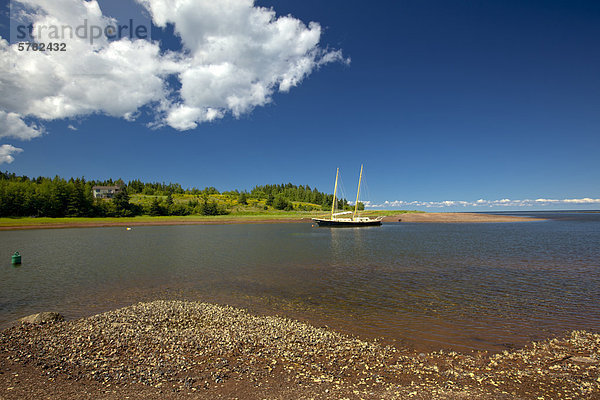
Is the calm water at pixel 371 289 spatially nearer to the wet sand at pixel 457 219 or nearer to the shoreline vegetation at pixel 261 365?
the shoreline vegetation at pixel 261 365

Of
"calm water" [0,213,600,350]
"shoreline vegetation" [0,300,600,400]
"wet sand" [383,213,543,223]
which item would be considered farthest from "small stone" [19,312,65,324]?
"wet sand" [383,213,543,223]

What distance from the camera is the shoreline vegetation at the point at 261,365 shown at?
9422mm

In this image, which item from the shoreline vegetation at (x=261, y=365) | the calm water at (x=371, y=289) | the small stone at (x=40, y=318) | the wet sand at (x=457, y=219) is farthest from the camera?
the wet sand at (x=457, y=219)

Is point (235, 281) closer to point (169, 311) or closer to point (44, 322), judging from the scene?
point (169, 311)

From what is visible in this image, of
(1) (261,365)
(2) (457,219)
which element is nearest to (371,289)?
(1) (261,365)

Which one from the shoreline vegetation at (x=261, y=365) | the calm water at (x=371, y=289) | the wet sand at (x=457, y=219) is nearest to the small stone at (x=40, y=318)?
the shoreline vegetation at (x=261, y=365)

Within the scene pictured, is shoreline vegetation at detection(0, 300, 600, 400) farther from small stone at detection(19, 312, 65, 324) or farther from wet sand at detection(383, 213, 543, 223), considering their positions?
wet sand at detection(383, 213, 543, 223)

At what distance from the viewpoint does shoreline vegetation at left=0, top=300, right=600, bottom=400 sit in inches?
371

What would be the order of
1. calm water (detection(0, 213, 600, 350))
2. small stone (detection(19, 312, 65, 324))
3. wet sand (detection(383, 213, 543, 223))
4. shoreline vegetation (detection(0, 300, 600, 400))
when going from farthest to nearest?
1. wet sand (detection(383, 213, 543, 223))
2. calm water (detection(0, 213, 600, 350))
3. small stone (detection(19, 312, 65, 324))
4. shoreline vegetation (detection(0, 300, 600, 400))

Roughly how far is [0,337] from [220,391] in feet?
40.2

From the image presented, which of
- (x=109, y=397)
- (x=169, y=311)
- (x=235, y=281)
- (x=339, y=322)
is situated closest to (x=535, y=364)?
(x=339, y=322)

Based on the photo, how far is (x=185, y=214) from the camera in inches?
6973

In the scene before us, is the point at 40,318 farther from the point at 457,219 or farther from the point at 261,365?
the point at 457,219

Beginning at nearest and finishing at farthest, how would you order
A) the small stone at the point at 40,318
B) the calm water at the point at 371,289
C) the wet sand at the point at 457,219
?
the small stone at the point at 40,318 → the calm water at the point at 371,289 → the wet sand at the point at 457,219
